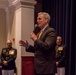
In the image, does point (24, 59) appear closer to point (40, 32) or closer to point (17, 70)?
point (17, 70)

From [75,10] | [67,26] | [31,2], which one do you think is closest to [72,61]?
[67,26]

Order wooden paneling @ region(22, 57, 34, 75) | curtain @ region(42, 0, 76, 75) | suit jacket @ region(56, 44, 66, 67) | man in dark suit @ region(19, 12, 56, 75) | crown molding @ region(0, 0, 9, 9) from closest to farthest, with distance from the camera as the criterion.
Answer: man in dark suit @ region(19, 12, 56, 75) → suit jacket @ region(56, 44, 66, 67) → wooden paneling @ region(22, 57, 34, 75) → curtain @ region(42, 0, 76, 75) → crown molding @ region(0, 0, 9, 9)

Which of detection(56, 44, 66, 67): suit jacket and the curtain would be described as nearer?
detection(56, 44, 66, 67): suit jacket

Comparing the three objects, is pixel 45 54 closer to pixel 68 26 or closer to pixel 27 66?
pixel 27 66

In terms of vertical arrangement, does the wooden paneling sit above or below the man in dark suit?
below

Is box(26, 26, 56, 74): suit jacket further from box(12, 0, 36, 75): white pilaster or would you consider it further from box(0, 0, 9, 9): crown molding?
box(0, 0, 9, 9): crown molding

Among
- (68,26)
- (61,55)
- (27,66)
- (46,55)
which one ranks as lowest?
(27,66)

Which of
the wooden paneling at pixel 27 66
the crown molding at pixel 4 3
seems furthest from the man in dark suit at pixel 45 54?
the crown molding at pixel 4 3

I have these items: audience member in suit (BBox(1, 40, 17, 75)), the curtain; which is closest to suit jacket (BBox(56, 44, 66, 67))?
the curtain

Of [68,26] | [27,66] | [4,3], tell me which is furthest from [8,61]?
[4,3]

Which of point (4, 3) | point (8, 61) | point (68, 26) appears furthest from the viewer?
point (4, 3)

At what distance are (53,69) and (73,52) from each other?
3.29 metres

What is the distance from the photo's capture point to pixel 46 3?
23.1 feet

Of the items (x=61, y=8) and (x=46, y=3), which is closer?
(x=61, y=8)
